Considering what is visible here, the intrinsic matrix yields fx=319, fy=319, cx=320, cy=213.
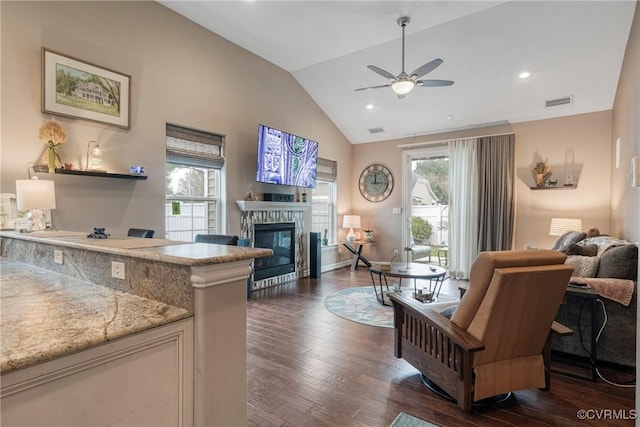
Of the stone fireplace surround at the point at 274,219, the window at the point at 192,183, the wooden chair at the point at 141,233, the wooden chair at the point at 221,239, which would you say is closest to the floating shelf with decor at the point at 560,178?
the stone fireplace surround at the point at 274,219

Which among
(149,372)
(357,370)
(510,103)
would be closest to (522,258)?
(357,370)

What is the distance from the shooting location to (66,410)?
87cm

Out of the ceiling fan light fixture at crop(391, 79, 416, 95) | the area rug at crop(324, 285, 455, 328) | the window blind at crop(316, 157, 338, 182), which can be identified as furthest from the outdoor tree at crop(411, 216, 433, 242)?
the ceiling fan light fixture at crop(391, 79, 416, 95)

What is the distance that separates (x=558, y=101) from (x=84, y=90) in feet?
20.5

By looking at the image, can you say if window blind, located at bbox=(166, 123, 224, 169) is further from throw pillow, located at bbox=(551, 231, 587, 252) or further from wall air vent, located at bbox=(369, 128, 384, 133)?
throw pillow, located at bbox=(551, 231, 587, 252)

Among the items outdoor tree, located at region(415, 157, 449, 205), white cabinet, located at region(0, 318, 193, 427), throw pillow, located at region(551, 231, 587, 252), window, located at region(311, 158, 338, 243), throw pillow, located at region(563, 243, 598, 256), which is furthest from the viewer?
window, located at region(311, 158, 338, 243)

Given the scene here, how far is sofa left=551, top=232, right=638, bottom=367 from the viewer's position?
2398 millimetres

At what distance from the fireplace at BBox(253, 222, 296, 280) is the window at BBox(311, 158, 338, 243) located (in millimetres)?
925

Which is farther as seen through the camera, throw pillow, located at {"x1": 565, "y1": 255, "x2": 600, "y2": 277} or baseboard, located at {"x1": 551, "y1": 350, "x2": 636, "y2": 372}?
throw pillow, located at {"x1": 565, "y1": 255, "x2": 600, "y2": 277}

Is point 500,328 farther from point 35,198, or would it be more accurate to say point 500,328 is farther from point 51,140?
point 51,140

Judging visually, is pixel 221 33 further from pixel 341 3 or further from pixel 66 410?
pixel 66 410

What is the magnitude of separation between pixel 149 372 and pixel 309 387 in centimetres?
150

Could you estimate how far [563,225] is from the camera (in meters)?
4.79

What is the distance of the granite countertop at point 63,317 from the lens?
83 cm
